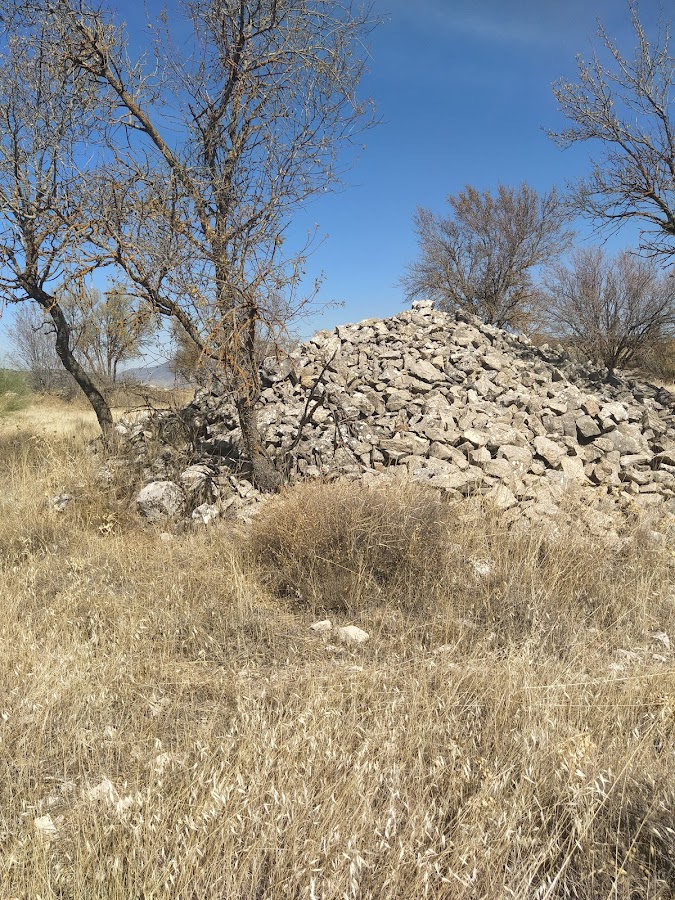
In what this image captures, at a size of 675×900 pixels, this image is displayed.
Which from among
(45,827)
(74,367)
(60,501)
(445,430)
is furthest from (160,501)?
(74,367)

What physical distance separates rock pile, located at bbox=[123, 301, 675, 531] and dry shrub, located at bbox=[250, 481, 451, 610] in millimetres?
1376

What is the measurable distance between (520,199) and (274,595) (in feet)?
79.2

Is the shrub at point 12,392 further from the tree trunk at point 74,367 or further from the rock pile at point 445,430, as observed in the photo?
the rock pile at point 445,430

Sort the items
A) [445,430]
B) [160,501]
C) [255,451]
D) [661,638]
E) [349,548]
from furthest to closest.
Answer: [445,430]
[255,451]
[160,501]
[349,548]
[661,638]

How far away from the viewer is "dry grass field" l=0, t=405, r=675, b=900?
1.83 meters

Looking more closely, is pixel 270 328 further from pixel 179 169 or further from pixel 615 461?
pixel 615 461

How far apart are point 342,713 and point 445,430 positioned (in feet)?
15.2

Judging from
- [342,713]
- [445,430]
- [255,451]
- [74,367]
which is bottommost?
[342,713]

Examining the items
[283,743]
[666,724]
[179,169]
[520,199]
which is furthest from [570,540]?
[520,199]

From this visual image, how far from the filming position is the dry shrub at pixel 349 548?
394cm

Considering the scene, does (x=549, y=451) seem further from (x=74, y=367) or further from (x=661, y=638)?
(x=74, y=367)

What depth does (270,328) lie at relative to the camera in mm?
5754

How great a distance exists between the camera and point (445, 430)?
6.81 metres

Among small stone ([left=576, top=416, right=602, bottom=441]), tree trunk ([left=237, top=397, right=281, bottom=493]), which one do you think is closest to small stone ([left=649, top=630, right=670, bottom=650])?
tree trunk ([left=237, top=397, right=281, bottom=493])
